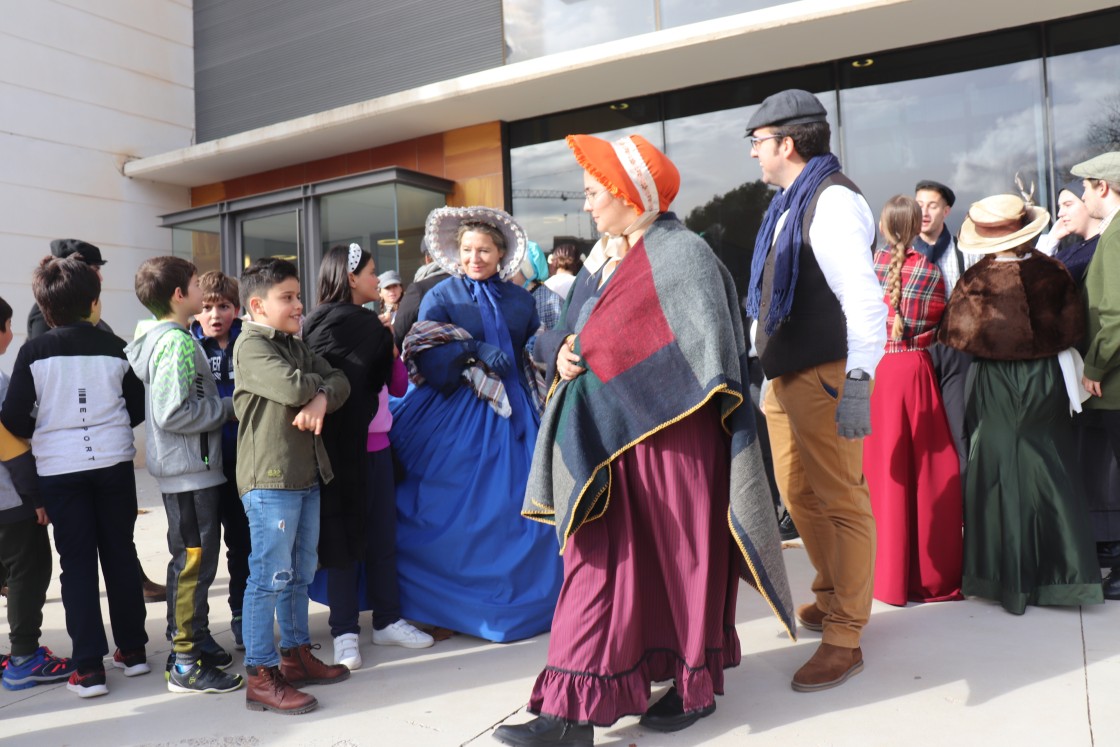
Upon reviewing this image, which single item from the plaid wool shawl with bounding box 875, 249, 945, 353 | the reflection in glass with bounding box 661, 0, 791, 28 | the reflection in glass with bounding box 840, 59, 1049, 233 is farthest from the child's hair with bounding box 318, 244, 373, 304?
the reflection in glass with bounding box 661, 0, 791, 28

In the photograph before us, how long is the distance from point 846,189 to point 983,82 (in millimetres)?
Result: 5151

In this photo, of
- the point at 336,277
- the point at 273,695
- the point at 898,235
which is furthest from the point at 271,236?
the point at 273,695

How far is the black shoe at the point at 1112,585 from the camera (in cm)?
383

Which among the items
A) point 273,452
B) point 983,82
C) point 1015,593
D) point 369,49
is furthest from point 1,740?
point 369,49

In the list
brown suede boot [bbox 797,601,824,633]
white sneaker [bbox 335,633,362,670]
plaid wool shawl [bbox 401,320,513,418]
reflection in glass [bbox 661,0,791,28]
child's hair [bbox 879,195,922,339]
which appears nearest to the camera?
white sneaker [bbox 335,633,362,670]

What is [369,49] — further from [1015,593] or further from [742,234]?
[1015,593]

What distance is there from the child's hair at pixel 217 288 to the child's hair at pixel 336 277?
1.97ft

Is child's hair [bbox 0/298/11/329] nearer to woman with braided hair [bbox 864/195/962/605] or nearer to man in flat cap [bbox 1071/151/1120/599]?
woman with braided hair [bbox 864/195/962/605]

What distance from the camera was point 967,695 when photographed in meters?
2.86

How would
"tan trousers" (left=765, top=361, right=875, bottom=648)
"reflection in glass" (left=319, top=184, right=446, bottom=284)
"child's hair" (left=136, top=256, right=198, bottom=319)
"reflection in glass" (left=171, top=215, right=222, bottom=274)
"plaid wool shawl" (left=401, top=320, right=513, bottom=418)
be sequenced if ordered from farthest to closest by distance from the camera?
"reflection in glass" (left=171, top=215, right=222, bottom=274) < "reflection in glass" (left=319, top=184, right=446, bottom=284) < "plaid wool shawl" (left=401, top=320, right=513, bottom=418) < "child's hair" (left=136, top=256, right=198, bottom=319) < "tan trousers" (left=765, top=361, right=875, bottom=648)

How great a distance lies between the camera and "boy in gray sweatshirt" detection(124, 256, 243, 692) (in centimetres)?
318

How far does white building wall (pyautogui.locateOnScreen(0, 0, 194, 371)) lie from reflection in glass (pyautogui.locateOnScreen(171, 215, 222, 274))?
0.53 metres

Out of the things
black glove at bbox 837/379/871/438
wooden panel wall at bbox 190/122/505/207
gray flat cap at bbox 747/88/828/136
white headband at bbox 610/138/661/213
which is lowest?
black glove at bbox 837/379/871/438

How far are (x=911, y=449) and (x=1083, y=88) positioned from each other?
463cm
